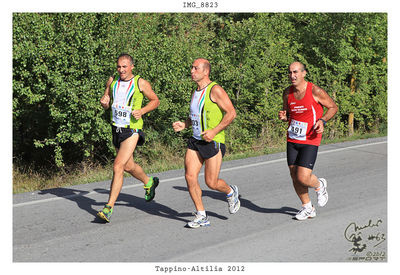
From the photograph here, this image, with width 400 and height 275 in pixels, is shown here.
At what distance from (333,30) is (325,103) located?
8.49m

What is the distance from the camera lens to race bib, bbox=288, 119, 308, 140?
22.6 feet

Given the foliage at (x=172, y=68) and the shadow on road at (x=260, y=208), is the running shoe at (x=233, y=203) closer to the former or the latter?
the shadow on road at (x=260, y=208)

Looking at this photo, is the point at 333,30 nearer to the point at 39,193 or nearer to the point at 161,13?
the point at 161,13

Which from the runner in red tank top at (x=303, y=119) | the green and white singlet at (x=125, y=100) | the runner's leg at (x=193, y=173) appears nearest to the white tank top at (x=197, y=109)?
the runner's leg at (x=193, y=173)

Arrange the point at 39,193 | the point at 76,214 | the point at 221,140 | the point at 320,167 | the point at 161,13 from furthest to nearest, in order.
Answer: the point at 161,13 < the point at 320,167 < the point at 39,193 < the point at 76,214 < the point at 221,140

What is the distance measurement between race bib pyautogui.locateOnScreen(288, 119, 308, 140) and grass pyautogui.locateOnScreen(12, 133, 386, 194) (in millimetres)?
3772

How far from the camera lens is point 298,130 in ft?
22.7

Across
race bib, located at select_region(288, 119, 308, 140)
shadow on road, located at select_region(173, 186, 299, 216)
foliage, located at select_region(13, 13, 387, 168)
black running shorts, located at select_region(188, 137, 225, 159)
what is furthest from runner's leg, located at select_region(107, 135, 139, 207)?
foliage, located at select_region(13, 13, 387, 168)

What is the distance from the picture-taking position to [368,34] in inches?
580

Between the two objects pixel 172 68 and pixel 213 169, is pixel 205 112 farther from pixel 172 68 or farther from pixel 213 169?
pixel 172 68

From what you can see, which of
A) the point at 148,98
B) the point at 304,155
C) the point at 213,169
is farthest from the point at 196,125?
the point at 304,155

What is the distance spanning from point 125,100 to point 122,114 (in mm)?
194
